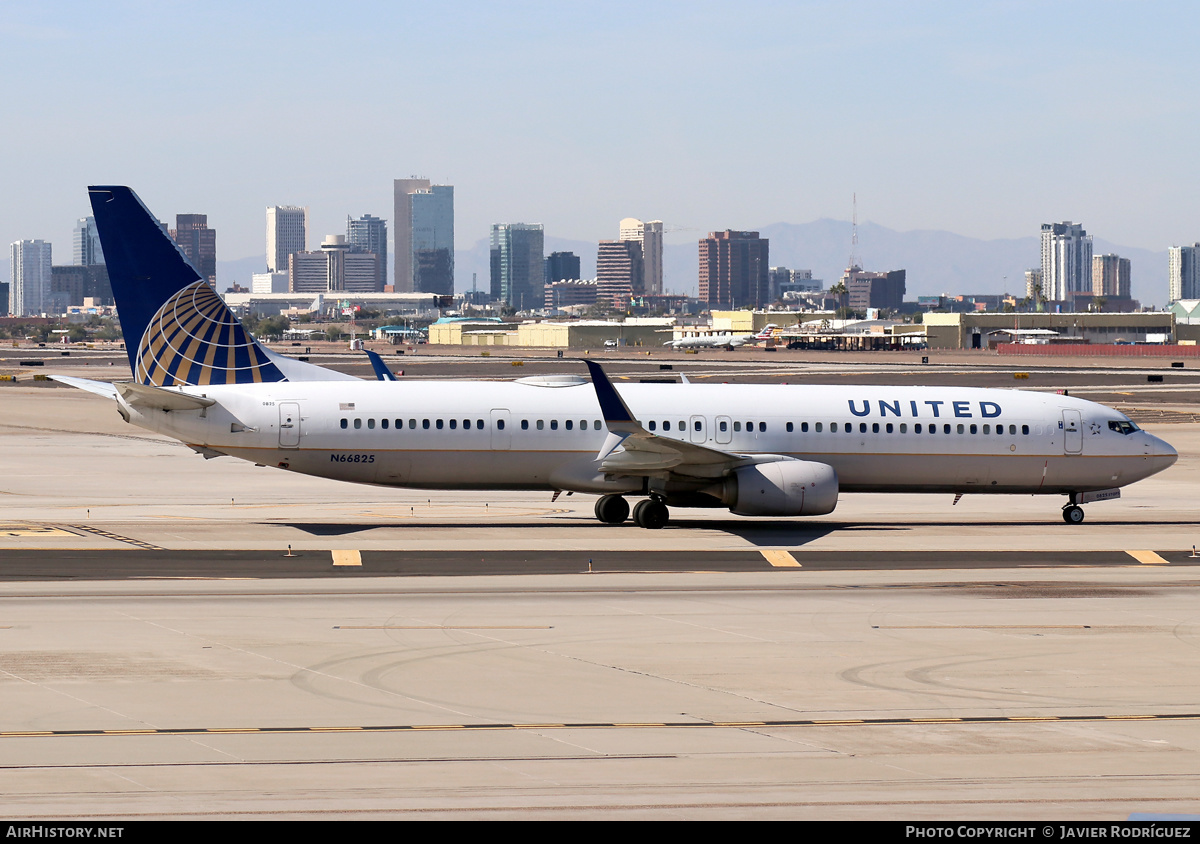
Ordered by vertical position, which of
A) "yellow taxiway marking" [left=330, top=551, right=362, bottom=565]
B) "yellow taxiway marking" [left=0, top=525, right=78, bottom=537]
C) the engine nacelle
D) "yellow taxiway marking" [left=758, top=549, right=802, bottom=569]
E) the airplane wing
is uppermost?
the airplane wing

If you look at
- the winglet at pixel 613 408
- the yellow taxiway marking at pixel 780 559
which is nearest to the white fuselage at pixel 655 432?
the winglet at pixel 613 408

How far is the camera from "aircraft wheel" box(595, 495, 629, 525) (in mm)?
37625

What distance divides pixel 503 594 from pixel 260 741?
417 inches

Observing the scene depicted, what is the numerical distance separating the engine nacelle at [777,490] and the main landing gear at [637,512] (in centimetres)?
194

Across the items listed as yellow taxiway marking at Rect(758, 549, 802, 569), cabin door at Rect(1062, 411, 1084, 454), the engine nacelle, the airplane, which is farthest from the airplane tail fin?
cabin door at Rect(1062, 411, 1084, 454)

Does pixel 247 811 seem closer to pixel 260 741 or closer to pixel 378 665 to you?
pixel 260 741

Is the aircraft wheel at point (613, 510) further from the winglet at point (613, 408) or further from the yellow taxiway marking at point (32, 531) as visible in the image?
the yellow taxiway marking at point (32, 531)

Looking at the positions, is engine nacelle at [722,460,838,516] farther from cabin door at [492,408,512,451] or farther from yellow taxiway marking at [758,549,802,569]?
cabin door at [492,408,512,451]

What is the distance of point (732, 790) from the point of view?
48.5ft

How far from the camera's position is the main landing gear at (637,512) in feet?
121

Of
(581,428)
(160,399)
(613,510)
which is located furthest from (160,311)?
(613,510)

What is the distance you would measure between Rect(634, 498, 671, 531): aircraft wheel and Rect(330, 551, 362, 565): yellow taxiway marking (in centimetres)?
840
